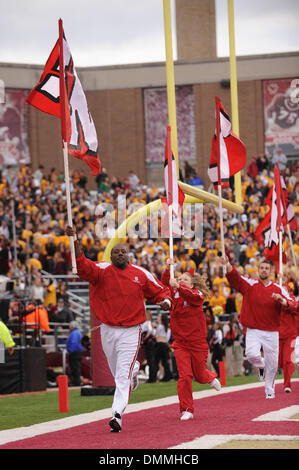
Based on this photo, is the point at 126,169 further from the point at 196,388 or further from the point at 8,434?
the point at 8,434

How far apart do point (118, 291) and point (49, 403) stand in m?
6.06

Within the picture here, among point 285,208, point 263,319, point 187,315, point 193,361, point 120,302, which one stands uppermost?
point 285,208

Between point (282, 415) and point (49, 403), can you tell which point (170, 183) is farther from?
point (49, 403)

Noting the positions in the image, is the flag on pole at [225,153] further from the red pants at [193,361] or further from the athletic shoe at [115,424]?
the athletic shoe at [115,424]

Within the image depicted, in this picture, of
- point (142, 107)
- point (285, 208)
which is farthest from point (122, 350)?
point (142, 107)

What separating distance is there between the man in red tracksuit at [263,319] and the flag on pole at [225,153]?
5.99ft

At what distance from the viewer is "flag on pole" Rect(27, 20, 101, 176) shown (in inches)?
489

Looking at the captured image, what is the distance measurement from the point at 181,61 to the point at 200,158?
420 centimetres

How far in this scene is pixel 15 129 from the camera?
43.9 m

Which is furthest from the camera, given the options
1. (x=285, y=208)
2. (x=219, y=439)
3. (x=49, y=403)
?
(x=285, y=208)

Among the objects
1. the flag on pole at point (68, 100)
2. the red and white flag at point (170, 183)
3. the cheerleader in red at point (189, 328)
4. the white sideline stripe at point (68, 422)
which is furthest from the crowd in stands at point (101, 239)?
the flag on pole at point (68, 100)

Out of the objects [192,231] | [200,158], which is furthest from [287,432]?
[200,158]
